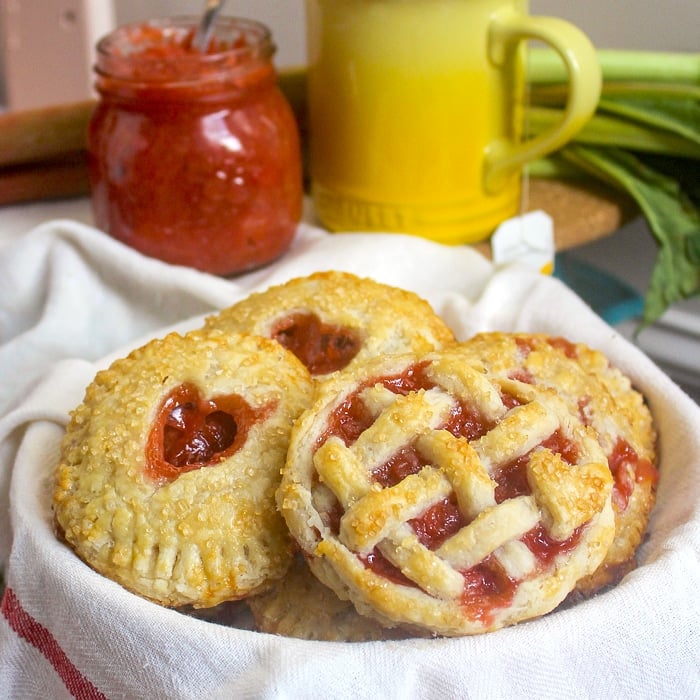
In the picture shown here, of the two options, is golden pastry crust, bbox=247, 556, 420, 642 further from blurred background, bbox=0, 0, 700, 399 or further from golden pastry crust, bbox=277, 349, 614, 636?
blurred background, bbox=0, 0, 700, 399

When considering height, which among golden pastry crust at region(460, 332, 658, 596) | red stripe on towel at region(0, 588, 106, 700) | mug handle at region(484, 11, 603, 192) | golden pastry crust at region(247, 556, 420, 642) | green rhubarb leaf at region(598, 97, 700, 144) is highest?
mug handle at region(484, 11, 603, 192)

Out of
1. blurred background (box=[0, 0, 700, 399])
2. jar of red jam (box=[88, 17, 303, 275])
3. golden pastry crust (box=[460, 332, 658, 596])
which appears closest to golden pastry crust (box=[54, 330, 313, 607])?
golden pastry crust (box=[460, 332, 658, 596])

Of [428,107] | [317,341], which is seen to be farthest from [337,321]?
[428,107]

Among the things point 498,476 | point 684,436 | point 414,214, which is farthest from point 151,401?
point 414,214

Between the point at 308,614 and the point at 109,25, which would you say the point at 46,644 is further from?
the point at 109,25

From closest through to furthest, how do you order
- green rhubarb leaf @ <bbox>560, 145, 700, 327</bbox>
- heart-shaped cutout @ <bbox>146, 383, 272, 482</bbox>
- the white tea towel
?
1. the white tea towel
2. heart-shaped cutout @ <bbox>146, 383, 272, 482</bbox>
3. green rhubarb leaf @ <bbox>560, 145, 700, 327</bbox>

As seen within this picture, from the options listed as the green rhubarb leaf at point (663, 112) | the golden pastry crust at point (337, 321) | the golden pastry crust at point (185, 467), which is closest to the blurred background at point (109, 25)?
the green rhubarb leaf at point (663, 112)

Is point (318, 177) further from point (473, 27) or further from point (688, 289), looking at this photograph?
point (688, 289)
